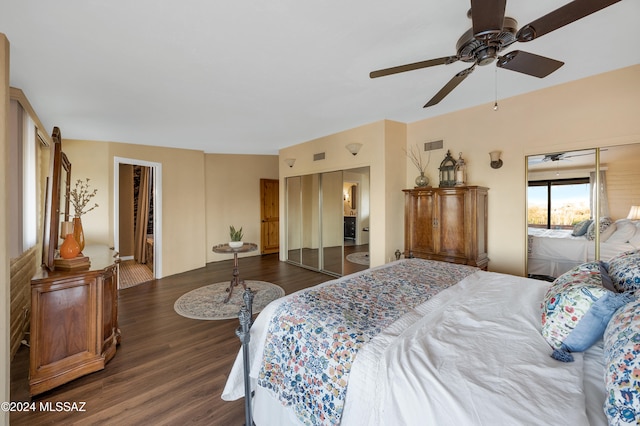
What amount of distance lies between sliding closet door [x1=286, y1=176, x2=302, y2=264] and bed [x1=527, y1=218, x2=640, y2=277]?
4.01 meters

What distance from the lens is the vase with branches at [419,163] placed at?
13.2 feet

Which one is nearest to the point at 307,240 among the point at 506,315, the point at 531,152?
the point at 531,152

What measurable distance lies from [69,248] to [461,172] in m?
4.31

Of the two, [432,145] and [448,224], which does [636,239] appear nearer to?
[448,224]

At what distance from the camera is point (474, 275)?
237 cm

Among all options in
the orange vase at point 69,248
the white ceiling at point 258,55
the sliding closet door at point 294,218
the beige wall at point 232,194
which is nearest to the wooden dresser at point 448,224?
the white ceiling at point 258,55

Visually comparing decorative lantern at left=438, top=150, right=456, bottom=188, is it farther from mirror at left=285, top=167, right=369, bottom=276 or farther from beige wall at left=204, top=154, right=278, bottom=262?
beige wall at left=204, top=154, right=278, bottom=262

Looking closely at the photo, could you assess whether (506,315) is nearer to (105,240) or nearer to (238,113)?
(238,113)

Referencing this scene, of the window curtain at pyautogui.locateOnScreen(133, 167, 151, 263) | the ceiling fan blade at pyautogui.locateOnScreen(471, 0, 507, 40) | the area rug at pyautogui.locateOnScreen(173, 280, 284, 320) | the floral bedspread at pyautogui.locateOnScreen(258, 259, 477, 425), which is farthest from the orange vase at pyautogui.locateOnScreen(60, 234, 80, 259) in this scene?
the window curtain at pyautogui.locateOnScreen(133, 167, 151, 263)

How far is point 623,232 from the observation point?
2.71 m

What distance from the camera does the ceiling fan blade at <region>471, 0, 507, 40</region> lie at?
4.03 feet

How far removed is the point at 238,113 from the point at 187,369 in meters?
3.02

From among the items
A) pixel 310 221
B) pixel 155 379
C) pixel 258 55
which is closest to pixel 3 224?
pixel 155 379

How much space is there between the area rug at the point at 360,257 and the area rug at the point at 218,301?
1.38 m
